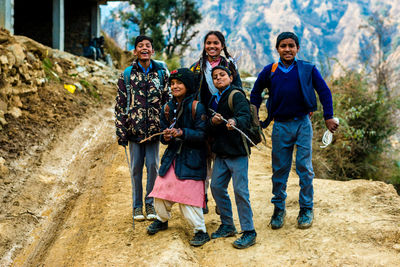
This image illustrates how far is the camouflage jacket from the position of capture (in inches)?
154

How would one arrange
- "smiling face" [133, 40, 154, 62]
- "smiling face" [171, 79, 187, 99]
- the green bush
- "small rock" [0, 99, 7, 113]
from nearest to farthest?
"smiling face" [171, 79, 187, 99] < "smiling face" [133, 40, 154, 62] < "small rock" [0, 99, 7, 113] < the green bush

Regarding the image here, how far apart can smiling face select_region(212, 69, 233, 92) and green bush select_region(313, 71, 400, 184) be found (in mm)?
6020

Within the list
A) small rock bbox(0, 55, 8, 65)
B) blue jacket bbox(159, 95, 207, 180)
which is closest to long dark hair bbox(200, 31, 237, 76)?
blue jacket bbox(159, 95, 207, 180)

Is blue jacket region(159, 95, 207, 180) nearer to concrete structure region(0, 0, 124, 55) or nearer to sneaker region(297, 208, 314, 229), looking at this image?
sneaker region(297, 208, 314, 229)

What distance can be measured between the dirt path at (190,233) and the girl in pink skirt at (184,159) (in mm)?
339

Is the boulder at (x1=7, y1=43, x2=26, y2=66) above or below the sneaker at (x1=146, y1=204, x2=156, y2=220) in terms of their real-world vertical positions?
above

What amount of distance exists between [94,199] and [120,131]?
147 cm

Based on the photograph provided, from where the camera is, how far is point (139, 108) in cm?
392

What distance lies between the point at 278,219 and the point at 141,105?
1.92 meters

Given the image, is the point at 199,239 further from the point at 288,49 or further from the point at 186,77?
the point at 288,49

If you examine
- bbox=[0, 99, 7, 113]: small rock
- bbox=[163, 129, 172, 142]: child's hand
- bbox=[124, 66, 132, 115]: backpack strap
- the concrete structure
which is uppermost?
the concrete structure

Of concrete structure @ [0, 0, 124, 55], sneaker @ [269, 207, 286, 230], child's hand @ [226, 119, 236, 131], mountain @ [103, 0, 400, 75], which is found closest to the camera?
child's hand @ [226, 119, 236, 131]

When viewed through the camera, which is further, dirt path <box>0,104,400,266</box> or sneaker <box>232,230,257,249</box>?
sneaker <box>232,230,257,249</box>

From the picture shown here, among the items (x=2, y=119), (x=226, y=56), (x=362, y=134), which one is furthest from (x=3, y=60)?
(x=362, y=134)
